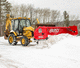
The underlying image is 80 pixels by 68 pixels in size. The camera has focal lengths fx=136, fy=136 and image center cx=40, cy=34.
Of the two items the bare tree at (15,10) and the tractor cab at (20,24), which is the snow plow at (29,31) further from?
the bare tree at (15,10)

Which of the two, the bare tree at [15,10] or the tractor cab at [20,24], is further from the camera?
the bare tree at [15,10]

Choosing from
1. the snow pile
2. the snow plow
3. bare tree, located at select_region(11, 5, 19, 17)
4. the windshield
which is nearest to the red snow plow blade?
the snow plow

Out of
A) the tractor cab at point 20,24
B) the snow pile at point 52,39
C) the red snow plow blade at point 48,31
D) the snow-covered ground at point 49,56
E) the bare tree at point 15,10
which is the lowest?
the snow-covered ground at point 49,56

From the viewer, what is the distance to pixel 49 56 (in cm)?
693

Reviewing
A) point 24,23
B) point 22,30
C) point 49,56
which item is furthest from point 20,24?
point 49,56

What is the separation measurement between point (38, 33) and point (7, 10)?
35141 mm

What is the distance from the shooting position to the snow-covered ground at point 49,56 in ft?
17.6

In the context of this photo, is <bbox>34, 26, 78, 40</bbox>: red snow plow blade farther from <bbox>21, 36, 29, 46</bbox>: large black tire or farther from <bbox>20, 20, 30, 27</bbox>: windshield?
<bbox>20, 20, 30, 27</bbox>: windshield

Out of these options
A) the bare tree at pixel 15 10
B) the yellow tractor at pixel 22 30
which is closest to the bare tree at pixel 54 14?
the bare tree at pixel 15 10

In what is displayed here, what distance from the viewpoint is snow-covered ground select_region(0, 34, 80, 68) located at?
537 cm

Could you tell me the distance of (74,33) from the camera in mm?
11422

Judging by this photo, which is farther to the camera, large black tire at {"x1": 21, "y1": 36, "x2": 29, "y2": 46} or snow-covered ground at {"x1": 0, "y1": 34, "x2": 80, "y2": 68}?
large black tire at {"x1": 21, "y1": 36, "x2": 29, "y2": 46}

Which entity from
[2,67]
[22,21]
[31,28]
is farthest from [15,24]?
[2,67]

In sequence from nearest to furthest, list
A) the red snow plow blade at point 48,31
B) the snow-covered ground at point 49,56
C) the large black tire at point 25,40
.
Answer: the snow-covered ground at point 49,56
the red snow plow blade at point 48,31
the large black tire at point 25,40
